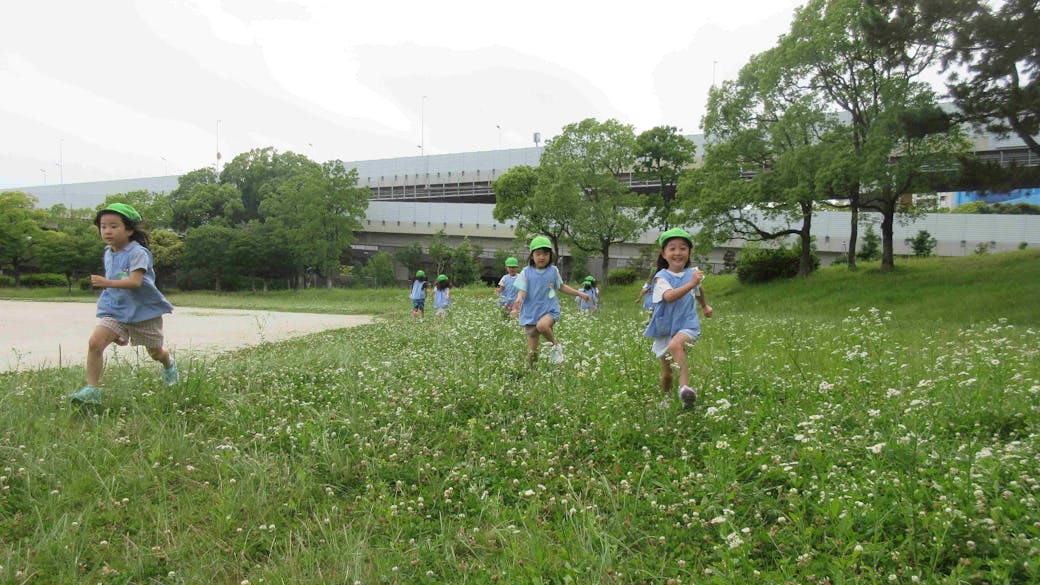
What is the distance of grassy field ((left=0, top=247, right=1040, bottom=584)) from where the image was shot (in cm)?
275

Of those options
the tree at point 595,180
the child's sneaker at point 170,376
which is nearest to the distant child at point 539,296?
the child's sneaker at point 170,376

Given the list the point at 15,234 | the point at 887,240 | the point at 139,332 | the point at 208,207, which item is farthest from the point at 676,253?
the point at 208,207

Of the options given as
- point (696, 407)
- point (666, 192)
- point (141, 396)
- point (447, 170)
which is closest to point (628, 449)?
point (696, 407)

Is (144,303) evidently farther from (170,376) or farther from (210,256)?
(210,256)

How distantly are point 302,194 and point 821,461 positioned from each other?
44.0 meters

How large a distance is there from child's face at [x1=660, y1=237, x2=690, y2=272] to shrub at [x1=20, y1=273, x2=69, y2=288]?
54.4m

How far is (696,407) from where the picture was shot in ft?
15.7

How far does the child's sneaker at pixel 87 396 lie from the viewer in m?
4.98

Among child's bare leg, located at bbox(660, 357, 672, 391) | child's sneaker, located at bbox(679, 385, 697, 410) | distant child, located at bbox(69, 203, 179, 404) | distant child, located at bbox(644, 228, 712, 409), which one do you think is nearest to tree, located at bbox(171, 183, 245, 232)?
distant child, located at bbox(69, 203, 179, 404)

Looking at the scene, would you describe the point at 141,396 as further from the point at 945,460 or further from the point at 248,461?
the point at 945,460

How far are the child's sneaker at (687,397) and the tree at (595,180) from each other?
26.4 m

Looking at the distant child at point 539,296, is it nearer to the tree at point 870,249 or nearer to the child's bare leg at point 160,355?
the child's bare leg at point 160,355

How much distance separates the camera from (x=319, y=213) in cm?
A: 4297

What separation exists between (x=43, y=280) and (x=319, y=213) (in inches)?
898
